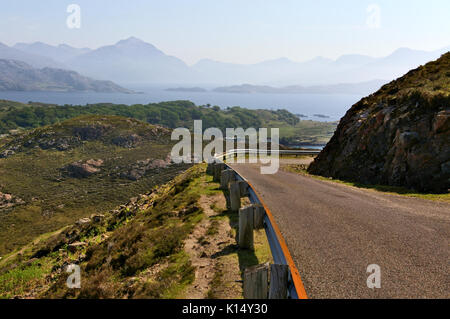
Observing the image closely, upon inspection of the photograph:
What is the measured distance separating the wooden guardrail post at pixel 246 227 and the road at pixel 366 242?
A: 889mm

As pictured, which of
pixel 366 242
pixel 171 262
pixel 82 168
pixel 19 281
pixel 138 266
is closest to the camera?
pixel 366 242

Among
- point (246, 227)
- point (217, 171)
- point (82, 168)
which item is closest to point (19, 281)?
point (217, 171)

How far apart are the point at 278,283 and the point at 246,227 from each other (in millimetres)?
2720

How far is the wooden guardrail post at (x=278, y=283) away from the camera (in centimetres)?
423

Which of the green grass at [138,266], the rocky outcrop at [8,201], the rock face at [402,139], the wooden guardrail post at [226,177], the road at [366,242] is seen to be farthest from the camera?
the rocky outcrop at [8,201]

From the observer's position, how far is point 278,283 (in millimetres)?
4227

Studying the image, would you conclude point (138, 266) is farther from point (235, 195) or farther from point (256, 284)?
point (256, 284)

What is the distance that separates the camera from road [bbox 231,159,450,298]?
4918 mm

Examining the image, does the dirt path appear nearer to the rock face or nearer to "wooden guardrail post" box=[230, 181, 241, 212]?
"wooden guardrail post" box=[230, 181, 241, 212]

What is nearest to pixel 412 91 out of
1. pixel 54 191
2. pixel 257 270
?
pixel 257 270

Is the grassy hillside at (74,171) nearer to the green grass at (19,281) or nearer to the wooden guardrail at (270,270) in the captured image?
the green grass at (19,281)

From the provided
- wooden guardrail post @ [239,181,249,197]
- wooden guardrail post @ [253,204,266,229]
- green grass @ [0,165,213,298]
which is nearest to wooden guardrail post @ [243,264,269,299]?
green grass @ [0,165,213,298]

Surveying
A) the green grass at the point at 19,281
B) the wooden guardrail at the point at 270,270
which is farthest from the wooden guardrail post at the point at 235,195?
the green grass at the point at 19,281

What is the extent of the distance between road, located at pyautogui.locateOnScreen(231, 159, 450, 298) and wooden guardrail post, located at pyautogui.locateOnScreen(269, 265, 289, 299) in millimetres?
725
